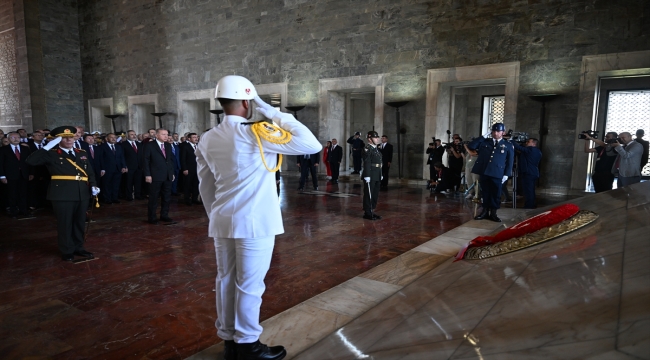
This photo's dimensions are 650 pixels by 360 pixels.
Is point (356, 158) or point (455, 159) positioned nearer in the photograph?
point (455, 159)

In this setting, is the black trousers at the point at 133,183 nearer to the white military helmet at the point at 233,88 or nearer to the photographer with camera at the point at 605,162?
the white military helmet at the point at 233,88

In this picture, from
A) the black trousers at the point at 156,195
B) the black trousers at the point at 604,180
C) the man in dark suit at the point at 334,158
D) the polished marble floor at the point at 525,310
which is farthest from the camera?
the man in dark suit at the point at 334,158

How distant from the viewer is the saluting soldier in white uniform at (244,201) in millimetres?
2197

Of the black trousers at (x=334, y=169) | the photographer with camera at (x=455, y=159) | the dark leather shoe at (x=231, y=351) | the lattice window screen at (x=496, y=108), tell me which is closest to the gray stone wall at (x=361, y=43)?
the black trousers at (x=334, y=169)

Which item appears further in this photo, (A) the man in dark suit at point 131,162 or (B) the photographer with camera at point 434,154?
(B) the photographer with camera at point 434,154

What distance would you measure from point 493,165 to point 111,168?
26.5 ft

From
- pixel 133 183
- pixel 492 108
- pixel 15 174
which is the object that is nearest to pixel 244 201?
pixel 15 174

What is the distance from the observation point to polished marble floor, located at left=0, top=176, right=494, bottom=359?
2736 millimetres

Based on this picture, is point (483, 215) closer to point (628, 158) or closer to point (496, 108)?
point (628, 158)

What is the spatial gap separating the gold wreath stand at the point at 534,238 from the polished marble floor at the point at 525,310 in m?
0.10

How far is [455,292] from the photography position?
2643mm

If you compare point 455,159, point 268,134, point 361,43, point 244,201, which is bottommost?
point 455,159

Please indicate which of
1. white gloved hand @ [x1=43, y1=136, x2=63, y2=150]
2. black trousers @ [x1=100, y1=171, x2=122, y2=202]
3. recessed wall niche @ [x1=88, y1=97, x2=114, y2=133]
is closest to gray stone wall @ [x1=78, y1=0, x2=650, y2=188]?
recessed wall niche @ [x1=88, y1=97, x2=114, y2=133]

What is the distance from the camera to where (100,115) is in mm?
21969
